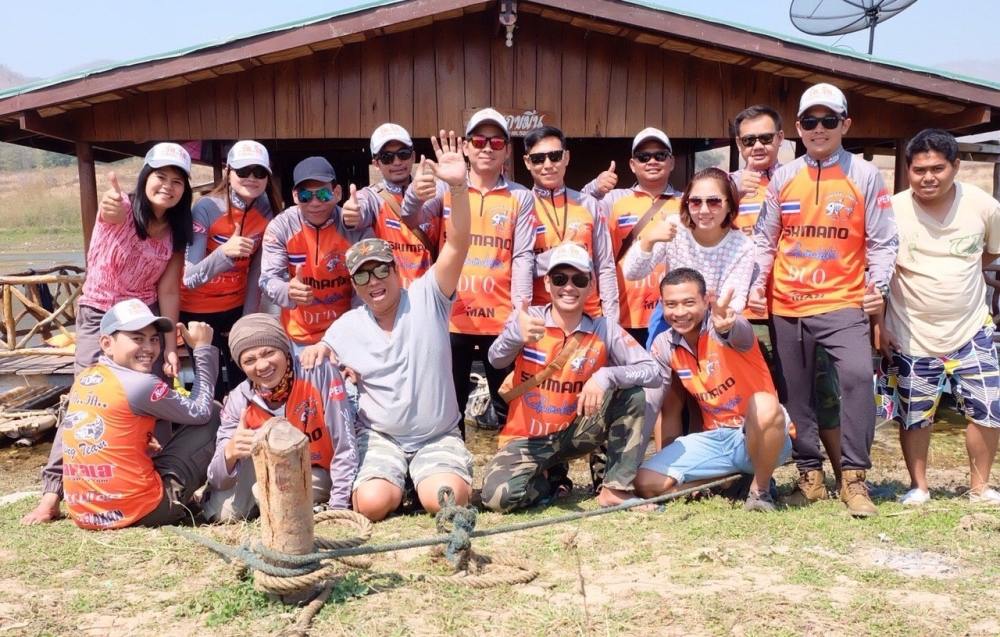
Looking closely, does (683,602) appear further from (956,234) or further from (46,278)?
(46,278)

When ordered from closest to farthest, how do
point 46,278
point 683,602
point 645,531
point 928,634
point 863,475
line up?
point 928,634 → point 683,602 → point 645,531 → point 863,475 → point 46,278

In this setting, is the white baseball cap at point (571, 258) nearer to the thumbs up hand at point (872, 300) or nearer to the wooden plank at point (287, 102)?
the thumbs up hand at point (872, 300)

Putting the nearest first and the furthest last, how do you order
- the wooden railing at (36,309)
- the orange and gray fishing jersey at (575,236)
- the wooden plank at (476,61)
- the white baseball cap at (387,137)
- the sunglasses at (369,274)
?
the sunglasses at (369,274)
the white baseball cap at (387,137)
the orange and gray fishing jersey at (575,236)
the wooden plank at (476,61)
the wooden railing at (36,309)

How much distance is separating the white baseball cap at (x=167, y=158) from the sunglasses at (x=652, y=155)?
284 centimetres

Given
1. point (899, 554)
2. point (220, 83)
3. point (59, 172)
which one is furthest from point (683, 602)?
point (59, 172)

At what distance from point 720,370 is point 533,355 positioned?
1.07m

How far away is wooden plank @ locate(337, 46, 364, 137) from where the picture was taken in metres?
8.34

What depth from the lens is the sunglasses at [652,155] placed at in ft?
17.1

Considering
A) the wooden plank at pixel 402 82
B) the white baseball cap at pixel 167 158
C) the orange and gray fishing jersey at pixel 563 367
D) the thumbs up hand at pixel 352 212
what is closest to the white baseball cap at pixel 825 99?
the orange and gray fishing jersey at pixel 563 367

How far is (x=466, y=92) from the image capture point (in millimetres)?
8484

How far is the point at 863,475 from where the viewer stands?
4.38 meters

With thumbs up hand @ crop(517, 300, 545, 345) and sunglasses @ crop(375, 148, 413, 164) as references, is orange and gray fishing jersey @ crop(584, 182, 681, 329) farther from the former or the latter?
sunglasses @ crop(375, 148, 413, 164)

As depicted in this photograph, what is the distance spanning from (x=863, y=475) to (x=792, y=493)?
449 mm

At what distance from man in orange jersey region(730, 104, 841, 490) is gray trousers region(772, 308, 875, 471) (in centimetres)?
9
